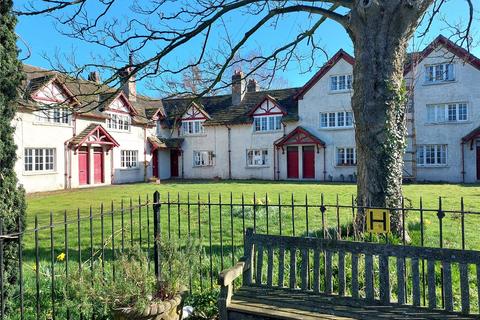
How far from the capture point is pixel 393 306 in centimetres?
373

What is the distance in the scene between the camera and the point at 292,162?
94.4 feet

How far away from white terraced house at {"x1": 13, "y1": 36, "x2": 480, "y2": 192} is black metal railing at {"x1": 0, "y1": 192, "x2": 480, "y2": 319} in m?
11.1

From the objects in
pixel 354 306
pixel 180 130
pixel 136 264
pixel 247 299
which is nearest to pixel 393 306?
pixel 354 306

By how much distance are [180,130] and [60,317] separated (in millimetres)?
28822

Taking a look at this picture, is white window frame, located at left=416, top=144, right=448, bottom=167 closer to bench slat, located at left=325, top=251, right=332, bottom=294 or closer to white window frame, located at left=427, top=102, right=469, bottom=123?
white window frame, located at left=427, top=102, right=469, bottom=123

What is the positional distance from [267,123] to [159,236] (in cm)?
2489

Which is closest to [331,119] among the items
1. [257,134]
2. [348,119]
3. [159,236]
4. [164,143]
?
[348,119]

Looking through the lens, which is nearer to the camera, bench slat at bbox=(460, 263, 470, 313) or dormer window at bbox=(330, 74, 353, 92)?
bench slat at bbox=(460, 263, 470, 313)

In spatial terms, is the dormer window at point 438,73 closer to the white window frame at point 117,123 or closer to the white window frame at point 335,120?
the white window frame at point 335,120

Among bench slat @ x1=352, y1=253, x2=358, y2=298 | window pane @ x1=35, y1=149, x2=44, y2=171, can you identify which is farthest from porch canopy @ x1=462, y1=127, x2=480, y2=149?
window pane @ x1=35, y1=149, x2=44, y2=171

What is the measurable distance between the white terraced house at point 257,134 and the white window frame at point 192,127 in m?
0.09

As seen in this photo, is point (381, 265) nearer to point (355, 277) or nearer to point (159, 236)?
point (355, 277)

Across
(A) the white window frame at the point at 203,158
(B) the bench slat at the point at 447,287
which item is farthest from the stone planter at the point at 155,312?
(A) the white window frame at the point at 203,158

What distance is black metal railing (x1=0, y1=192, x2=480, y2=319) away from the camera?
4305mm
